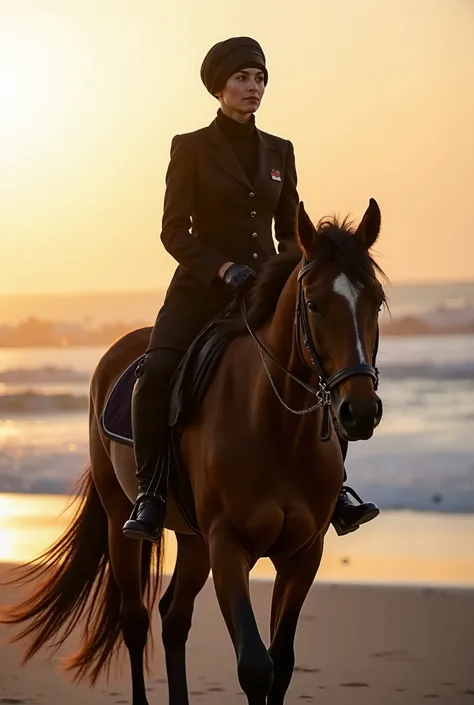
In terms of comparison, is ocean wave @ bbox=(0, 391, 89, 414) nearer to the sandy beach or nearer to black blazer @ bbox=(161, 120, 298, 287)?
the sandy beach

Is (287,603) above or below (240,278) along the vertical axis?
below

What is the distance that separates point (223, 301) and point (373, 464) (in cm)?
1054

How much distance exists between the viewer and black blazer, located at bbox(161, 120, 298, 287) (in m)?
5.54

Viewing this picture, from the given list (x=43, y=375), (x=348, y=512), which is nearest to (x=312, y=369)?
(x=348, y=512)

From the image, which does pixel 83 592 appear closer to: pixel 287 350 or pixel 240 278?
pixel 240 278

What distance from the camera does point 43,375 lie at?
2750cm

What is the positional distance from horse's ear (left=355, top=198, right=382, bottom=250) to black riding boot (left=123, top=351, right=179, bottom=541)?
1180 millimetres

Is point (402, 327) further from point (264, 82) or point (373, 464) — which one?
point (264, 82)

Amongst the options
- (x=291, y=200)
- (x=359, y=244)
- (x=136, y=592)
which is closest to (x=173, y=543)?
(x=136, y=592)

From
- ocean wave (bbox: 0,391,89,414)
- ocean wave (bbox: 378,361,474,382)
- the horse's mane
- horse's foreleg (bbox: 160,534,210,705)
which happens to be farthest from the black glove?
ocean wave (bbox: 378,361,474,382)

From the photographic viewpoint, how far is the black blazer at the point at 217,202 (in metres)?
5.54

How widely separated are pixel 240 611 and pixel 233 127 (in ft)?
6.50

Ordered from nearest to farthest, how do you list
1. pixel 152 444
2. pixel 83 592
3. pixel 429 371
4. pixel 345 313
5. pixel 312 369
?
1. pixel 345 313
2. pixel 312 369
3. pixel 152 444
4. pixel 83 592
5. pixel 429 371

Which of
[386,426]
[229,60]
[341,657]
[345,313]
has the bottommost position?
[341,657]
